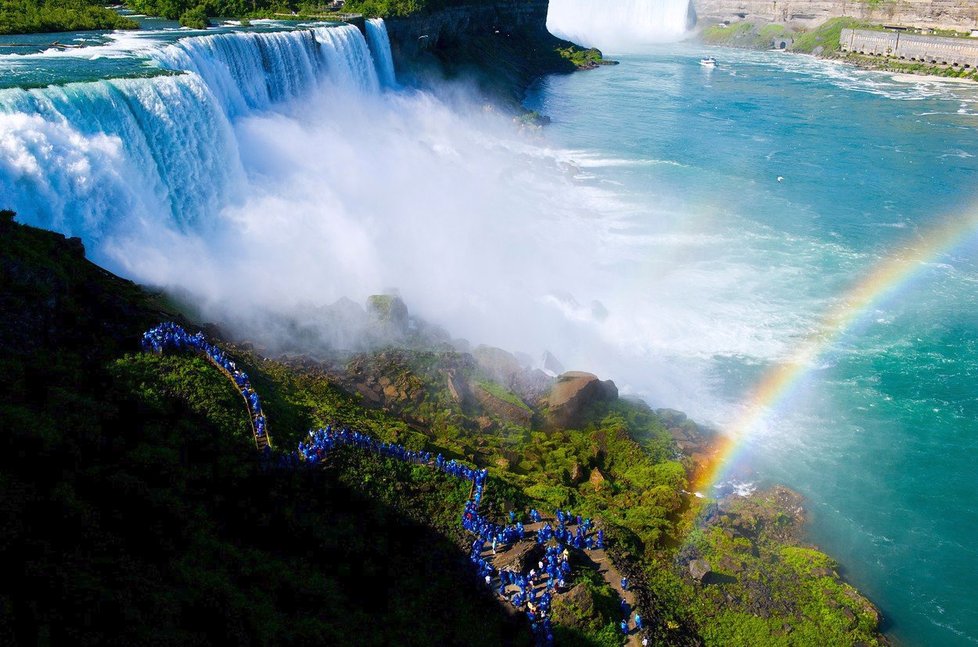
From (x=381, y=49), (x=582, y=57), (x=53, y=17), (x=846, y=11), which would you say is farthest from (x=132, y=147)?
(x=846, y=11)

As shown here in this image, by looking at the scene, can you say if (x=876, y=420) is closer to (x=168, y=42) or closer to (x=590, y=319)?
(x=590, y=319)

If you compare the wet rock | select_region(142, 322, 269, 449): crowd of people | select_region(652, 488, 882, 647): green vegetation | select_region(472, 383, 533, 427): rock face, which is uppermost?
select_region(142, 322, 269, 449): crowd of people

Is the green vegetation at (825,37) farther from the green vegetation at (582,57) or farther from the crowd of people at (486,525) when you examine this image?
the crowd of people at (486,525)

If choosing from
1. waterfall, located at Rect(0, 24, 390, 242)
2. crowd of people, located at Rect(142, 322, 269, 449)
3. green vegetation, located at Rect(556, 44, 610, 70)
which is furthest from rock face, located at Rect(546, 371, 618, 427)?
green vegetation, located at Rect(556, 44, 610, 70)

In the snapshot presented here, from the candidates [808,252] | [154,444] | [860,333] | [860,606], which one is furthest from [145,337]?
[808,252]

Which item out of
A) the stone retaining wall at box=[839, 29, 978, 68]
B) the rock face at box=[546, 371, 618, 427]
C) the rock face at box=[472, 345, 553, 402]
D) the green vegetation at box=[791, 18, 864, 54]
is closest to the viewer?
the rock face at box=[546, 371, 618, 427]

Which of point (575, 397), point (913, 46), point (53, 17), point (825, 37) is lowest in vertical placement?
point (575, 397)

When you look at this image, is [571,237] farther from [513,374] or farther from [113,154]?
[113,154]

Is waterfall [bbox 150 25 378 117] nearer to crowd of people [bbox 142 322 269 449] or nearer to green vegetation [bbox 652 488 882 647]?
crowd of people [bbox 142 322 269 449]
